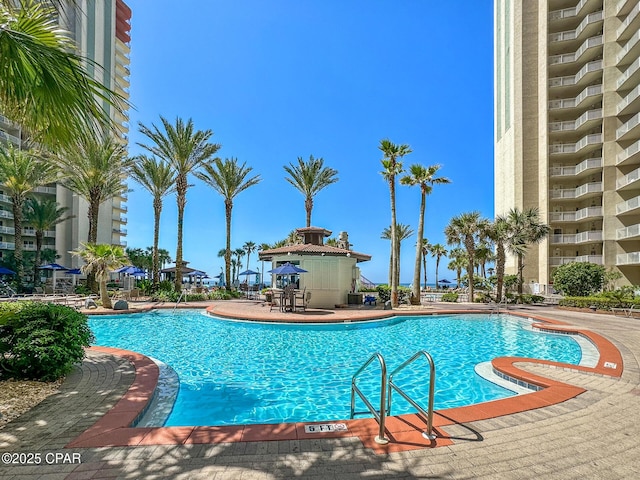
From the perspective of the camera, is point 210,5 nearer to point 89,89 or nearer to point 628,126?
point 89,89

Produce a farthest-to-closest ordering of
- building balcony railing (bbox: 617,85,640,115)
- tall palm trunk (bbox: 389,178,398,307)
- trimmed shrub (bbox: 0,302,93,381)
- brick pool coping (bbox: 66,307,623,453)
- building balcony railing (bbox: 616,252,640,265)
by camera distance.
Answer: building balcony railing (bbox: 617,85,640,115), building balcony railing (bbox: 616,252,640,265), tall palm trunk (bbox: 389,178,398,307), trimmed shrub (bbox: 0,302,93,381), brick pool coping (bbox: 66,307,623,453)

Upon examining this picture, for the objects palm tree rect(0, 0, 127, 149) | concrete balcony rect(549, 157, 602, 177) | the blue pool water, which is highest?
concrete balcony rect(549, 157, 602, 177)

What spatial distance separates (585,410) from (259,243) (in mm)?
65171

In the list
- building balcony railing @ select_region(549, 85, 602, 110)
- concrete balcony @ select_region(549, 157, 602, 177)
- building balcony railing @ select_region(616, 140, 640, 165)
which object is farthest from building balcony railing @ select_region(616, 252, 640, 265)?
building balcony railing @ select_region(549, 85, 602, 110)

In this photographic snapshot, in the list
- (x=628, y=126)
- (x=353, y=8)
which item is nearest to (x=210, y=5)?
(x=353, y=8)

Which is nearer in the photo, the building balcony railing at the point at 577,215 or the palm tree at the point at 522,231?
the palm tree at the point at 522,231

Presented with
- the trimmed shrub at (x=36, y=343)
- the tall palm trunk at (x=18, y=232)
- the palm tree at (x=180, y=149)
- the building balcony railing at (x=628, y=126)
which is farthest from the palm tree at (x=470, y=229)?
the tall palm trunk at (x=18, y=232)

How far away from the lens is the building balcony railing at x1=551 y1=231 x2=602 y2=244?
100ft

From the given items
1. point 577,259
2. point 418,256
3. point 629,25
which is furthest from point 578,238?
point 418,256

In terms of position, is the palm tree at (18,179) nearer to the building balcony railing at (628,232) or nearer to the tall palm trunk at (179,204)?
the tall palm trunk at (179,204)

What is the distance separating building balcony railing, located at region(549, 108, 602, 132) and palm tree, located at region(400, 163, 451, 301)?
71.3ft

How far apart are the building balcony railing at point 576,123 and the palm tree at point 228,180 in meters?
31.5

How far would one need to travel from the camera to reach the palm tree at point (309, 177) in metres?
29.1

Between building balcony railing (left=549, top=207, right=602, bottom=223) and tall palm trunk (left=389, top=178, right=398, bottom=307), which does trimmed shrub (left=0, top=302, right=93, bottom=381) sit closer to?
tall palm trunk (left=389, top=178, right=398, bottom=307)
